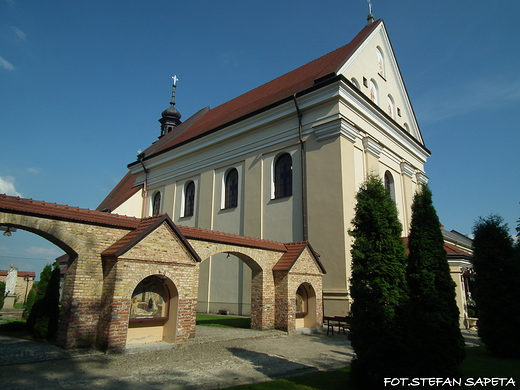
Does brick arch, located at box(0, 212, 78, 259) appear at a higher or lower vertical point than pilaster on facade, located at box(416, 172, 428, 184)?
lower

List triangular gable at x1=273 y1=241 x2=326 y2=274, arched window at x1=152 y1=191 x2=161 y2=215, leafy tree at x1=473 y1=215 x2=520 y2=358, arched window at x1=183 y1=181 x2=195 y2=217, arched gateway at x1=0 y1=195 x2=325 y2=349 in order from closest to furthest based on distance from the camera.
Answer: arched gateway at x1=0 y1=195 x2=325 y2=349 → leafy tree at x1=473 y1=215 x2=520 y2=358 → triangular gable at x1=273 y1=241 x2=326 y2=274 → arched window at x1=183 y1=181 x2=195 y2=217 → arched window at x1=152 y1=191 x2=161 y2=215

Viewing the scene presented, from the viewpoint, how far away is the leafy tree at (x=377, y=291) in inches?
242

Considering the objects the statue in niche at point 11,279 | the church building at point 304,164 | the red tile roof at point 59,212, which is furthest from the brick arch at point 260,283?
the statue in niche at point 11,279

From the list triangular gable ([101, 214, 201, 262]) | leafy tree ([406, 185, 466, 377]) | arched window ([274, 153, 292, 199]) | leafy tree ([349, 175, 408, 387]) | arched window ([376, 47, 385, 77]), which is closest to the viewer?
leafy tree ([349, 175, 408, 387])

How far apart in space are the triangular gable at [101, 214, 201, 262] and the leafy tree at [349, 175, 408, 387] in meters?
4.90

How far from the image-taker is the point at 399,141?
2191 cm

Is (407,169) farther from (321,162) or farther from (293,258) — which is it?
(293,258)

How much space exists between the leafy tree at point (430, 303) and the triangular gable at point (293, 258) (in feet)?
20.4

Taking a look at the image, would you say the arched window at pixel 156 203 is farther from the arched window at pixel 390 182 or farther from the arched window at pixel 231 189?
the arched window at pixel 390 182

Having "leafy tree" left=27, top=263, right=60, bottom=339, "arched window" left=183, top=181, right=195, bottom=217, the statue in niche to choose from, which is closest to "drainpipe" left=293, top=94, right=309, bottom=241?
"arched window" left=183, top=181, right=195, bottom=217

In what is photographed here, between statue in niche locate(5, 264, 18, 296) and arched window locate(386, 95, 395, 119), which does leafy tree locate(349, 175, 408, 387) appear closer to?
arched window locate(386, 95, 395, 119)

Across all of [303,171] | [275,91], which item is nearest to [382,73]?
[275,91]

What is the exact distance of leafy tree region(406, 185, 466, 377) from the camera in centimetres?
630

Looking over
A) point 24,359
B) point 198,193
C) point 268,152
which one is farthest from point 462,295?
point 24,359
